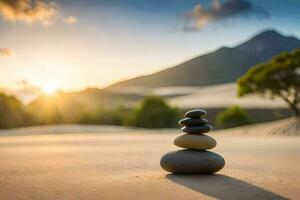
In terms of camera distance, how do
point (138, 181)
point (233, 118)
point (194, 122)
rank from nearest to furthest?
1. point (138, 181)
2. point (194, 122)
3. point (233, 118)

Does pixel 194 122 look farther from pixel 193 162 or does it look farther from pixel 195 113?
pixel 193 162

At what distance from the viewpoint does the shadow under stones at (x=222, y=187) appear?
8297mm

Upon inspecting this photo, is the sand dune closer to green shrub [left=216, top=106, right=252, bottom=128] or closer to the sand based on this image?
Result: green shrub [left=216, top=106, right=252, bottom=128]

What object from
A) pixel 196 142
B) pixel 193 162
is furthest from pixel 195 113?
pixel 193 162

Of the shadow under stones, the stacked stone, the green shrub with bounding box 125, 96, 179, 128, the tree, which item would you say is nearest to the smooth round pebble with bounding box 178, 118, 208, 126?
the stacked stone

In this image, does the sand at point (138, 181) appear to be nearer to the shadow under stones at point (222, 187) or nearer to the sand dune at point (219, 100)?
the shadow under stones at point (222, 187)

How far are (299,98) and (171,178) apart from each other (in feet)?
102

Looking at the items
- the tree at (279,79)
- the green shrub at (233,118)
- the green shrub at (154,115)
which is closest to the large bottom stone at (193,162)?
the tree at (279,79)

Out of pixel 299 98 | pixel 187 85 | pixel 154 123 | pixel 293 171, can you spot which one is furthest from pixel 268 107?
pixel 293 171

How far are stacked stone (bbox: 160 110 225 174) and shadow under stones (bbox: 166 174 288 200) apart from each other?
0.18 metres

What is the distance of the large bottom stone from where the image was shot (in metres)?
10.4

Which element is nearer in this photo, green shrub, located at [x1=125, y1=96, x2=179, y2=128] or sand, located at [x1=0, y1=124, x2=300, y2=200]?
sand, located at [x1=0, y1=124, x2=300, y2=200]

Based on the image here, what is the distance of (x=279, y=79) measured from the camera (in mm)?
38031

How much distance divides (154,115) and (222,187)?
53437 millimetres
